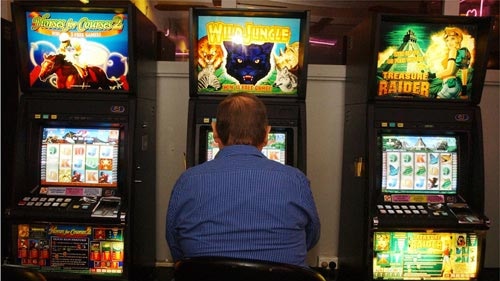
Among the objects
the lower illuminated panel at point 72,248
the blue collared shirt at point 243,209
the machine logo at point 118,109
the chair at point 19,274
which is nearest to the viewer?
the chair at point 19,274

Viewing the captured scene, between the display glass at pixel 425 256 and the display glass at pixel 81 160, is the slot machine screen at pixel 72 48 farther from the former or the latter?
→ the display glass at pixel 425 256

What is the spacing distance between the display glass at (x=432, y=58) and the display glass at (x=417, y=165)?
290 millimetres

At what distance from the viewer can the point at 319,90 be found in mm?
3904

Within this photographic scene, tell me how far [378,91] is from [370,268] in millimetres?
1064

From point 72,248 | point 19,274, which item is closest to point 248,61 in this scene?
point 72,248

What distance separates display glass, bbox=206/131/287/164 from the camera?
314 centimetres

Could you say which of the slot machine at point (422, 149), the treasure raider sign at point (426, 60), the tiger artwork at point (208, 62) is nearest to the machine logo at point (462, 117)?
the slot machine at point (422, 149)

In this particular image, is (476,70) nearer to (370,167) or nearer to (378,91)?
(378,91)

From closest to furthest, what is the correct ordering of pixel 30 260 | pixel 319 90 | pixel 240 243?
pixel 240 243 → pixel 30 260 → pixel 319 90

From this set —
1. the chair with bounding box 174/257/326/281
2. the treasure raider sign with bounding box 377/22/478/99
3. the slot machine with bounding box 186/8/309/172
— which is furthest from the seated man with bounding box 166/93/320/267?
the treasure raider sign with bounding box 377/22/478/99

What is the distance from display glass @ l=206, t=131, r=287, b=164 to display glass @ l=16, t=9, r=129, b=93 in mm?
614

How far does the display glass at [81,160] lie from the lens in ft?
10.1

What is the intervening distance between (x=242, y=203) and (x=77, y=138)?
175cm

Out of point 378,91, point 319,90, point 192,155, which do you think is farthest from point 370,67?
point 192,155
